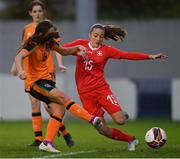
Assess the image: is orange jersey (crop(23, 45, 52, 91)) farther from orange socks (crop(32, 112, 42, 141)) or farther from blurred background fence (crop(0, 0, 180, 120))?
blurred background fence (crop(0, 0, 180, 120))

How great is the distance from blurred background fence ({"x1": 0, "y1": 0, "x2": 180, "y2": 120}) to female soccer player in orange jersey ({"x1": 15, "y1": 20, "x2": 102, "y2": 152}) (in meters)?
9.90

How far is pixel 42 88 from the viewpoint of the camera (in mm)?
12688

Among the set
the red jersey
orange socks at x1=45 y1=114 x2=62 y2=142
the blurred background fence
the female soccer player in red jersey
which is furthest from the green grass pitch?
the blurred background fence

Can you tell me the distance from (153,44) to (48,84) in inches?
587

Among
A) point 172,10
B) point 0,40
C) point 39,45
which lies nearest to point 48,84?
point 39,45

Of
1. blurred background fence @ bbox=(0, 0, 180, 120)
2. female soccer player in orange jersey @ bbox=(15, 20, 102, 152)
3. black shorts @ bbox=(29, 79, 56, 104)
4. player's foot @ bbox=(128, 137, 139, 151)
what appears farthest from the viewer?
blurred background fence @ bbox=(0, 0, 180, 120)

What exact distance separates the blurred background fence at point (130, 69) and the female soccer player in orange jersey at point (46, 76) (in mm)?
9896

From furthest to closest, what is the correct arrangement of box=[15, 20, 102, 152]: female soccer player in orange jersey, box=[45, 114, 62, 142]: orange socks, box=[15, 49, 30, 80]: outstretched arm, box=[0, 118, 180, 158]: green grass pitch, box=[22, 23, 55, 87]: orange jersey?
1. box=[22, 23, 55, 87]: orange jersey
2. box=[45, 114, 62, 142]: orange socks
3. box=[15, 20, 102, 152]: female soccer player in orange jersey
4. box=[0, 118, 180, 158]: green grass pitch
5. box=[15, 49, 30, 80]: outstretched arm

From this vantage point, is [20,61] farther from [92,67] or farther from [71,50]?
[92,67]

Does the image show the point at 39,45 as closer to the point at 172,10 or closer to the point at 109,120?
the point at 109,120

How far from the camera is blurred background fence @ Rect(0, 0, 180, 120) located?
22.9 meters

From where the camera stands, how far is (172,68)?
90.3 ft

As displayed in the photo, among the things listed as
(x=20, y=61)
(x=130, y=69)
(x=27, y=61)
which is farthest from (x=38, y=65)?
(x=130, y=69)

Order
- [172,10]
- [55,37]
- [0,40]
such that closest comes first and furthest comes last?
[55,37] < [0,40] < [172,10]
